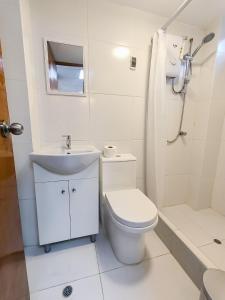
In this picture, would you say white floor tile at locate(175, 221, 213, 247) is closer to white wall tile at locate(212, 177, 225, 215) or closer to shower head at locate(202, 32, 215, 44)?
white wall tile at locate(212, 177, 225, 215)

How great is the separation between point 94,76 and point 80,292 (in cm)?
171

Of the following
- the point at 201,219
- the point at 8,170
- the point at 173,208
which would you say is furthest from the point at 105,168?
the point at 201,219

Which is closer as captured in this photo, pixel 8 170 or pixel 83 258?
pixel 8 170

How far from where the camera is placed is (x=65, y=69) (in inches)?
56.9

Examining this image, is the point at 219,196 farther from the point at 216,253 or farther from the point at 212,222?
the point at 216,253

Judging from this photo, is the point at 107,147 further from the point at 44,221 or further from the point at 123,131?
the point at 44,221

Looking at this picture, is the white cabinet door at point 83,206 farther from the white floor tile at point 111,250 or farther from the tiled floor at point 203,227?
the tiled floor at point 203,227

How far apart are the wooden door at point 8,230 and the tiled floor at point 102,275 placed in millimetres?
415

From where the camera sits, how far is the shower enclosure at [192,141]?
5.10ft

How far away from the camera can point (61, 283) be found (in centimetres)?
112

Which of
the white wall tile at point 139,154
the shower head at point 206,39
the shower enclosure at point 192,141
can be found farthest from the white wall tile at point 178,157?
the shower head at point 206,39

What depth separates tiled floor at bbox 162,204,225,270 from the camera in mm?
1273

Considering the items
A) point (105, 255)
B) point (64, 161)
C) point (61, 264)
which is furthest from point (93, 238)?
point (64, 161)

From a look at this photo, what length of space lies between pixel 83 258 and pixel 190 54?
2.21 metres
